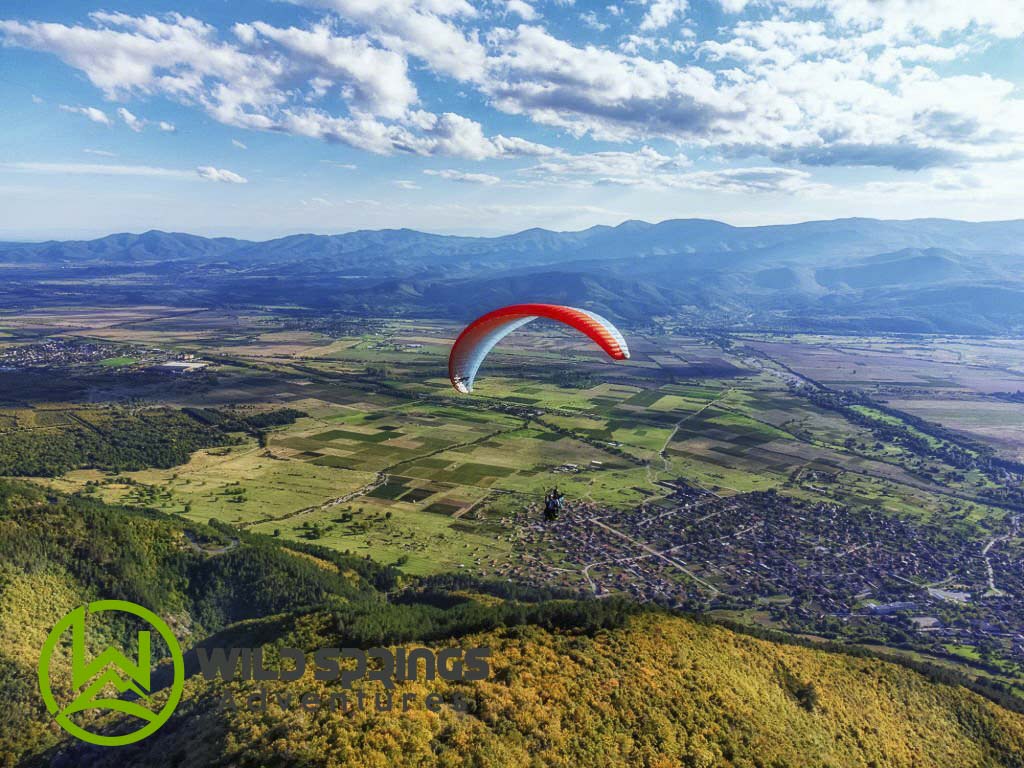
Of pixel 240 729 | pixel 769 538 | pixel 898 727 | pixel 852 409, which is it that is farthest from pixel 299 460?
pixel 852 409

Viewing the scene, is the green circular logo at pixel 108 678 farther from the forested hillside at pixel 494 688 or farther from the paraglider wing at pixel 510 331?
the paraglider wing at pixel 510 331

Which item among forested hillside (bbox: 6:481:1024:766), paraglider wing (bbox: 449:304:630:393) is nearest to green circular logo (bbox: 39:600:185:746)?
forested hillside (bbox: 6:481:1024:766)

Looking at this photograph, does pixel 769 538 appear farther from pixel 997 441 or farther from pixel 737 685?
pixel 997 441

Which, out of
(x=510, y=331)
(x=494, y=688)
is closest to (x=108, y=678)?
(x=494, y=688)

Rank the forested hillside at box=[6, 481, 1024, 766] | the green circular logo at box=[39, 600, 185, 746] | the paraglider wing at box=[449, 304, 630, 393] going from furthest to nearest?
the paraglider wing at box=[449, 304, 630, 393] → the green circular logo at box=[39, 600, 185, 746] → the forested hillside at box=[6, 481, 1024, 766]

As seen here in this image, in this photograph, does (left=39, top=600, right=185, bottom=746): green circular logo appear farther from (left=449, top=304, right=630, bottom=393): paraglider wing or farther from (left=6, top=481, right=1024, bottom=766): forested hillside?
(left=449, top=304, right=630, bottom=393): paraglider wing

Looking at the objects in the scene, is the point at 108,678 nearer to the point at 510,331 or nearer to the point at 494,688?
the point at 494,688
